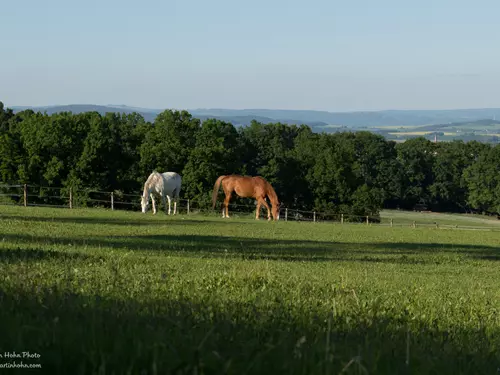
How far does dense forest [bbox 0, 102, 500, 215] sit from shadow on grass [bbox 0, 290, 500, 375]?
167ft

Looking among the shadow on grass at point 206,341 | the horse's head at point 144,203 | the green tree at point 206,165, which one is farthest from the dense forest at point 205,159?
the shadow on grass at point 206,341

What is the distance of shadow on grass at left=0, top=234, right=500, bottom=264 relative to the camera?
17.2 meters

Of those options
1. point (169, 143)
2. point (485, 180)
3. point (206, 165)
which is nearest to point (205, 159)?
point (206, 165)

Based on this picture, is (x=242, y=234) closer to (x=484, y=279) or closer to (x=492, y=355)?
(x=484, y=279)

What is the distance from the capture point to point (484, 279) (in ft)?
56.1

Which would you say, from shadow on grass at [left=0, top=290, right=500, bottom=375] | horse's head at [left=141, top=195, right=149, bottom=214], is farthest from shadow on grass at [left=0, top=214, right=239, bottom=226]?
shadow on grass at [left=0, top=290, right=500, bottom=375]

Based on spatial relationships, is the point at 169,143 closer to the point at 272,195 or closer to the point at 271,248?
the point at 272,195

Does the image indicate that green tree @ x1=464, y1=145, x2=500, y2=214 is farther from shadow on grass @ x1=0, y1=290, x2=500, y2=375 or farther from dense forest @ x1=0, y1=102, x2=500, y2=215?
shadow on grass @ x1=0, y1=290, x2=500, y2=375

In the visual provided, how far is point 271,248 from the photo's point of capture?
825 inches

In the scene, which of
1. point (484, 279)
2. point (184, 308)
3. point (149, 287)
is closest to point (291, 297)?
point (149, 287)

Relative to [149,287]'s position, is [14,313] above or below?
above

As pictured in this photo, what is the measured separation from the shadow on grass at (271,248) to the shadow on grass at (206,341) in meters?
9.76

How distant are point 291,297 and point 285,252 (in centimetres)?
1182

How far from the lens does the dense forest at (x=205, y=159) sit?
69562mm
